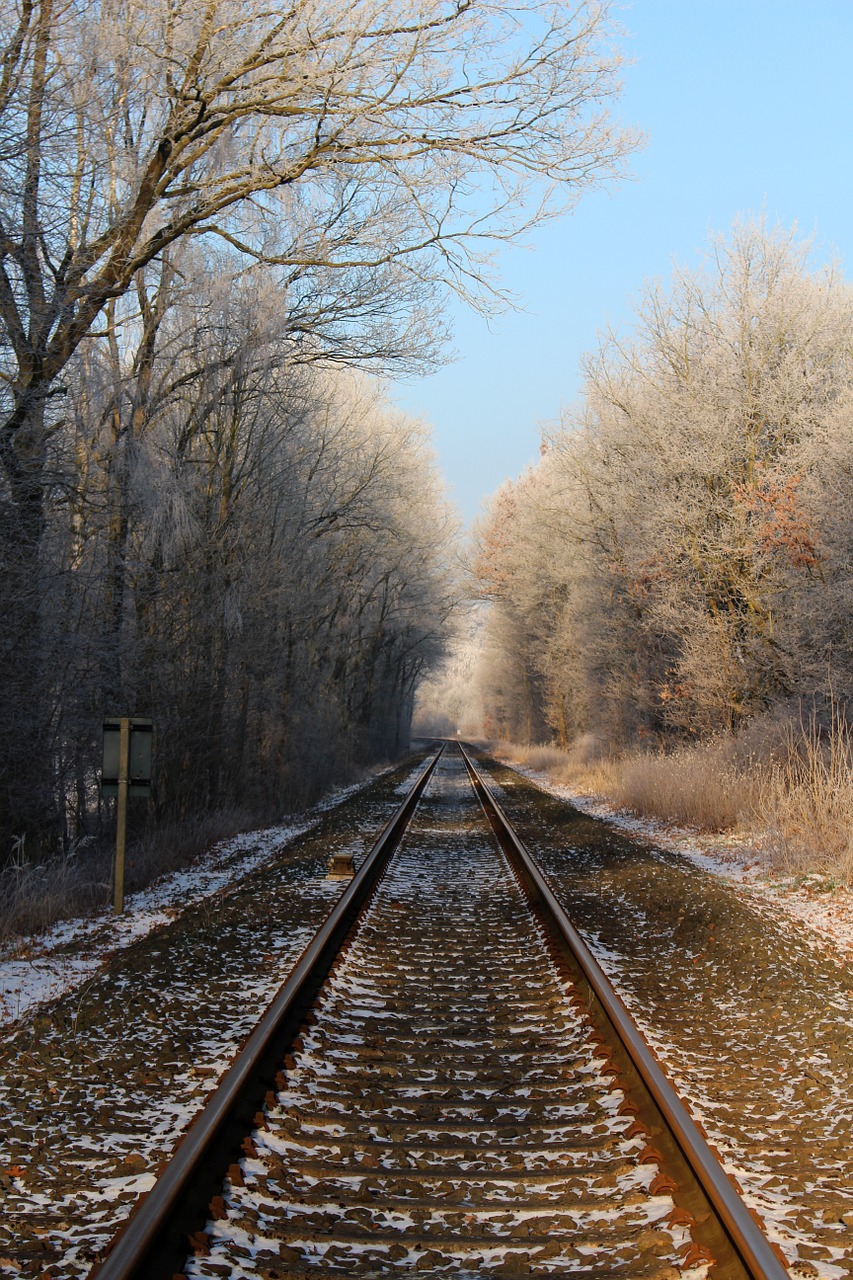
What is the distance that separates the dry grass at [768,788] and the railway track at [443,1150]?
576 centimetres

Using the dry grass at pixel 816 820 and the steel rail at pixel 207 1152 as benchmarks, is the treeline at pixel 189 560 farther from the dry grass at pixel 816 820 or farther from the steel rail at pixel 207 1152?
the dry grass at pixel 816 820

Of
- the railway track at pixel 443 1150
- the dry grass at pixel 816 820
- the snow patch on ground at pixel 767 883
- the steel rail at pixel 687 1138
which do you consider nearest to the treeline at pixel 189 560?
the railway track at pixel 443 1150

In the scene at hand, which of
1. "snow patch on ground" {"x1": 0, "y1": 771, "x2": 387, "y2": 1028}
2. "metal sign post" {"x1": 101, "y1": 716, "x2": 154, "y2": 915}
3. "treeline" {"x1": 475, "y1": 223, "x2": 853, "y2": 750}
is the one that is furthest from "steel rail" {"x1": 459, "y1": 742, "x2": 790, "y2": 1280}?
"treeline" {"x1": 475, "y1": 223, "x2": 853, "y2": 750}

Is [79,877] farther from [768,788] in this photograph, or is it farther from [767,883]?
[768,788]

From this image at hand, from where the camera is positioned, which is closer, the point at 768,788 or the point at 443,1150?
the point at 443,1150

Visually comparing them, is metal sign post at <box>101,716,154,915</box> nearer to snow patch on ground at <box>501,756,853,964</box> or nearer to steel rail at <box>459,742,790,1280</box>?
steel rail at <box>459,742,790,1280</box>

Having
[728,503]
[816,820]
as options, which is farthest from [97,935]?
[728,503]

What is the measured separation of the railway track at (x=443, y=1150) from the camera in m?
3.26

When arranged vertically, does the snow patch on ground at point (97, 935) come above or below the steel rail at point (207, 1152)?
below

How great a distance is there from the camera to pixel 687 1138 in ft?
12.6

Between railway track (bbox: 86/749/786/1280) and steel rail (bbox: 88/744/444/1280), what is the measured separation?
1 centimetres

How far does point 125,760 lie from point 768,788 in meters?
9.43

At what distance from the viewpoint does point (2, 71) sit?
30.1 feet

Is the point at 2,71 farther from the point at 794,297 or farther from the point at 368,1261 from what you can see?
the point at 794,297
